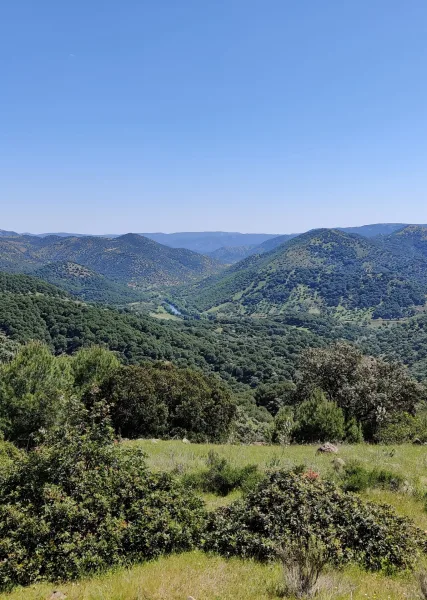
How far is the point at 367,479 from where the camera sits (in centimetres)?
1112

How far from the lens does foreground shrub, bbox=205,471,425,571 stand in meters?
6.82

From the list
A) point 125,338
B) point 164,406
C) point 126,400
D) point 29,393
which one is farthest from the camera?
point 125,338

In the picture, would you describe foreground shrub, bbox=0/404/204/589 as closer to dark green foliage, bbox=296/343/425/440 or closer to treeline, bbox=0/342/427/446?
treeline, bbox=0/342/427/446

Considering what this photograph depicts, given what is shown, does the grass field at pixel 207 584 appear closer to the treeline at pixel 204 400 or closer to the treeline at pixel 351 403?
the treeline at pixel 351 403

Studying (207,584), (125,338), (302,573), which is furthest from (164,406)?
(125,338)

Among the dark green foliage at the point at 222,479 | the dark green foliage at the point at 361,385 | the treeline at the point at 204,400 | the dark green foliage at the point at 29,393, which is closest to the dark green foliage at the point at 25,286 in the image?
the dark green foliage at the point at 29,393

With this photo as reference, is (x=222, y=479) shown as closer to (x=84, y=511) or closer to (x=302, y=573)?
(x=84, y=511)

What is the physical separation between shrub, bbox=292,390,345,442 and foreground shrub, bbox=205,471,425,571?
14300mm

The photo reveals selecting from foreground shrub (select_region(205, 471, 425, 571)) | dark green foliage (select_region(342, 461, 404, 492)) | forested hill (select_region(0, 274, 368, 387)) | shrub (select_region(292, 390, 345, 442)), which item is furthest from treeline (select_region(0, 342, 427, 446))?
forested hill (select_region(0, 274, 368, 387))

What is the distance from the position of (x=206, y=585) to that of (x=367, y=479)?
7.26 metres

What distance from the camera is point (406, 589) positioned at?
227 inches

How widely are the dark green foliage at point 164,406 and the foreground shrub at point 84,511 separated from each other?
17.7 metres

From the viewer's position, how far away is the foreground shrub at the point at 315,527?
682 cm

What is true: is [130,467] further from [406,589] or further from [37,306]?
[37,306]
